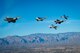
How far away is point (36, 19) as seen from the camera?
19484 millimetres

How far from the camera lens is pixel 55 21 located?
19.6 m

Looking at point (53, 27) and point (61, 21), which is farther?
point (53, 27)

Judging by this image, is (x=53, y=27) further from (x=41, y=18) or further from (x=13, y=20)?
(x=13, y=20)

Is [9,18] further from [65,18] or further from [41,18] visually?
[65,18]

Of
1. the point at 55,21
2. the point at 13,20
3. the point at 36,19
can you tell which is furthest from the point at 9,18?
the point at 55,21

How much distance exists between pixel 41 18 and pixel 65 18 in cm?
264

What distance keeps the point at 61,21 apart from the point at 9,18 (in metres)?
5.91

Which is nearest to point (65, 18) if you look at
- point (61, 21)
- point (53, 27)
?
point (61, 21)

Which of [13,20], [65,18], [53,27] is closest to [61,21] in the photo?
[65,18]

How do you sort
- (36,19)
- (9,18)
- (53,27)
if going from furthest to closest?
(53,27), (36,19), (9,18)

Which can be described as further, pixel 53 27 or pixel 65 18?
pixel 53 27

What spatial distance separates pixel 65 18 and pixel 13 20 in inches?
232

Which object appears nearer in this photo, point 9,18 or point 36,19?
point 9,18

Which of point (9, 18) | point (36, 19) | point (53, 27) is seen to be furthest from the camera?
point (53, 27)
